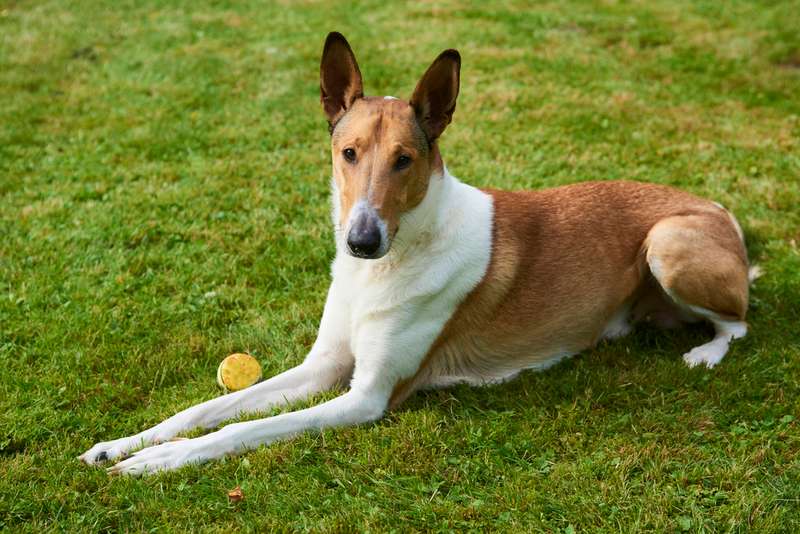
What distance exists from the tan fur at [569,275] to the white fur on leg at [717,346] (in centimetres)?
9

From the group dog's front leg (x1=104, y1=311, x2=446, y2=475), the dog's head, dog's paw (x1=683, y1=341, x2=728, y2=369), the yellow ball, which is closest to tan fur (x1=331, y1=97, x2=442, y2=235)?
the dog's head

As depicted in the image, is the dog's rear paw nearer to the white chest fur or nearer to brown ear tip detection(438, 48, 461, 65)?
the white chest fur

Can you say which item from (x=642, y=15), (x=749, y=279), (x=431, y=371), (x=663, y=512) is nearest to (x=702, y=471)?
(x=663, y=512)

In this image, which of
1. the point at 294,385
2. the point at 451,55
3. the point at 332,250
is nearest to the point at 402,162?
the point at 451,55

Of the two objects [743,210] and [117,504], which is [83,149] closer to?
[117,504]

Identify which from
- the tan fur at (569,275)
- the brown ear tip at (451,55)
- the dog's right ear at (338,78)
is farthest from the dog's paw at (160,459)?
the brown ear tip at (451,55)

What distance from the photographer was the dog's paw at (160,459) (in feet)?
12.7

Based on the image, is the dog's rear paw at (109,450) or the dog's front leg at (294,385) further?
the dog's front leg at (294,385)

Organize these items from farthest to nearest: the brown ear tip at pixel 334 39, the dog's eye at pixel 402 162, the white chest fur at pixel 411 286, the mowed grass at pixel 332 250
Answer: the white chest fur at pixel 411 286 → the brown ear tip at pixel 334 39 → the dog's eye at pixel 402 162 → the mowed grass at pixel 332 250

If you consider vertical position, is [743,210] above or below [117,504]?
below

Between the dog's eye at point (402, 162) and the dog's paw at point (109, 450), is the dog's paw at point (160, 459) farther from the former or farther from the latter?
the dog's eye at point (402, 162)

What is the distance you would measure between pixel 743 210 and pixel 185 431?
478 cm

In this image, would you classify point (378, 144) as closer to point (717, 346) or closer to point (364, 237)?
point (364, 237)

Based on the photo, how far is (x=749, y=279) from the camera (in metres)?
5.54
